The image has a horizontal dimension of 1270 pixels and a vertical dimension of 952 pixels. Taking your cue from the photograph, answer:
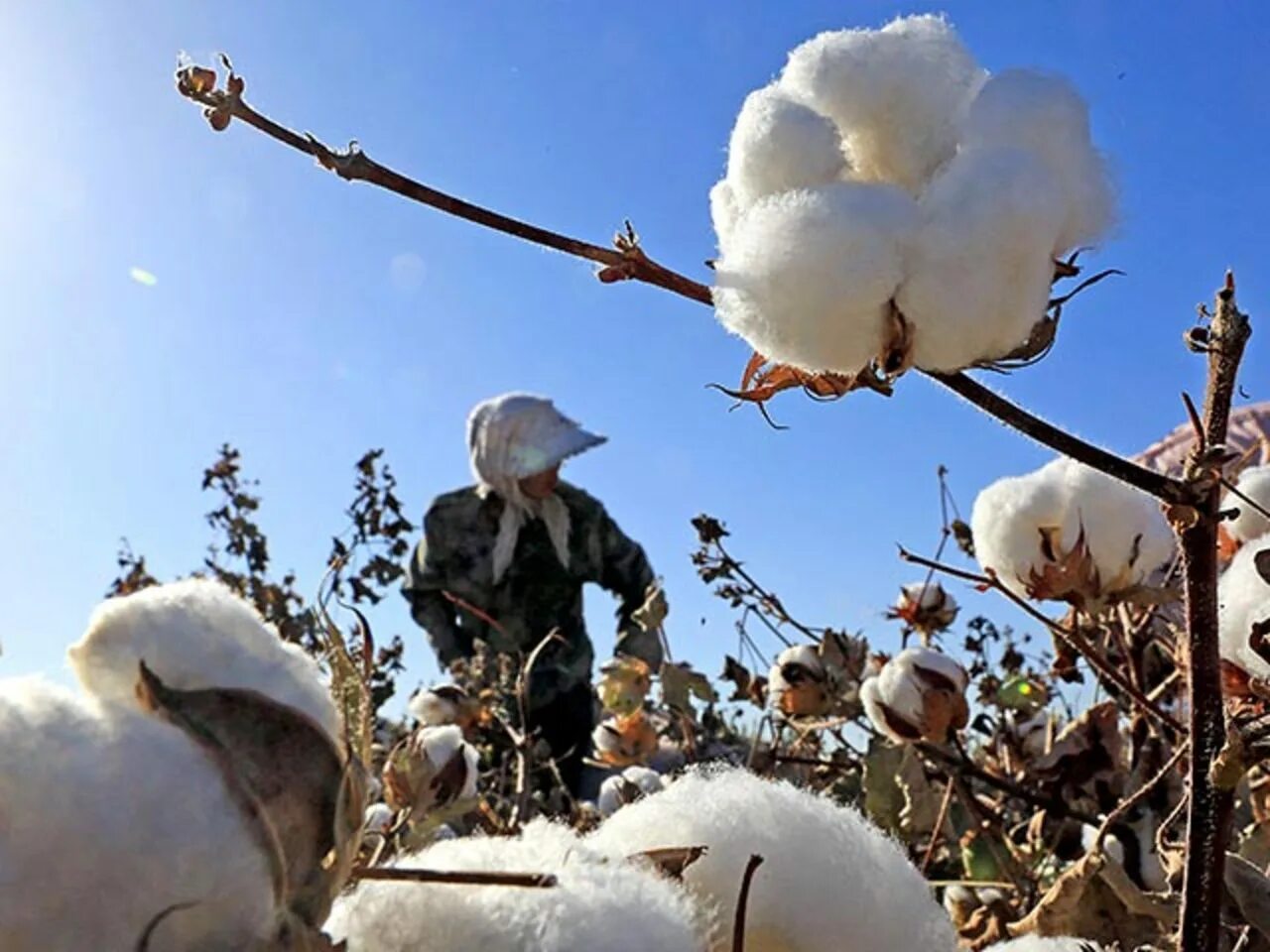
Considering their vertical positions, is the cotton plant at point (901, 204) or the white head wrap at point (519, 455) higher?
the white head wrap at point (519, 455)

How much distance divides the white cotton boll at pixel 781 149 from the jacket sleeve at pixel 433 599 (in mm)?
4029

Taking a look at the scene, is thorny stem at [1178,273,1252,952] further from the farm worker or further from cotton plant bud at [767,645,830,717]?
the farm worker

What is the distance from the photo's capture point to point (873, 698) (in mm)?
1371

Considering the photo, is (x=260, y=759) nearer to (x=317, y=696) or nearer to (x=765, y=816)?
(x=317, y=696)

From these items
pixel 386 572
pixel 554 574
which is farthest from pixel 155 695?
pixel 554 574

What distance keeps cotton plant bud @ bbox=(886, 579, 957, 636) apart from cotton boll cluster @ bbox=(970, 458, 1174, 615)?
2.82 feet

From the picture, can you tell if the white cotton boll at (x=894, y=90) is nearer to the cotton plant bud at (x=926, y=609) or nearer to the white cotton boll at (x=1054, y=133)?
the white cotton boll at (x=1054, y=133)

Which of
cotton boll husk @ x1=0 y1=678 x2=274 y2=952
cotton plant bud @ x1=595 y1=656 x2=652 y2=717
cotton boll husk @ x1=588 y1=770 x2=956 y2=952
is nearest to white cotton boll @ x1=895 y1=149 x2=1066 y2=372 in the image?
cotton boll husk @ x1=588 y1=770 x2=956 y2=952

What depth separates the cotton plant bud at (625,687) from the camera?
6.80 feet

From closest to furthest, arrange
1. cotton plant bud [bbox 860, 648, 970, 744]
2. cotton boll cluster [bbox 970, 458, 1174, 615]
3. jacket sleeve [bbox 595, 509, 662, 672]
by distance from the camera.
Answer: cotton boll cluster [bbox 970, 458, 1174, 615] → cotton plant bud [bbox 860, 648, 970, 744] → jacket sleeve [bbox 595, 509, 662, 672]

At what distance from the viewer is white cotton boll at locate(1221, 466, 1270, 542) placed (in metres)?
0.85

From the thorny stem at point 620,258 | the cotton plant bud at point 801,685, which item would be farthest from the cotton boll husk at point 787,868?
the cotton plant bud at point 801,685

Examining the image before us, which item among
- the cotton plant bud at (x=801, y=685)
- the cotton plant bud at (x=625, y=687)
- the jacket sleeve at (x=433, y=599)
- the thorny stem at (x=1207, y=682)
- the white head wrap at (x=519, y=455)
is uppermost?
the white head wrap at (x=519, y=455)

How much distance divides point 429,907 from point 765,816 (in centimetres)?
18
